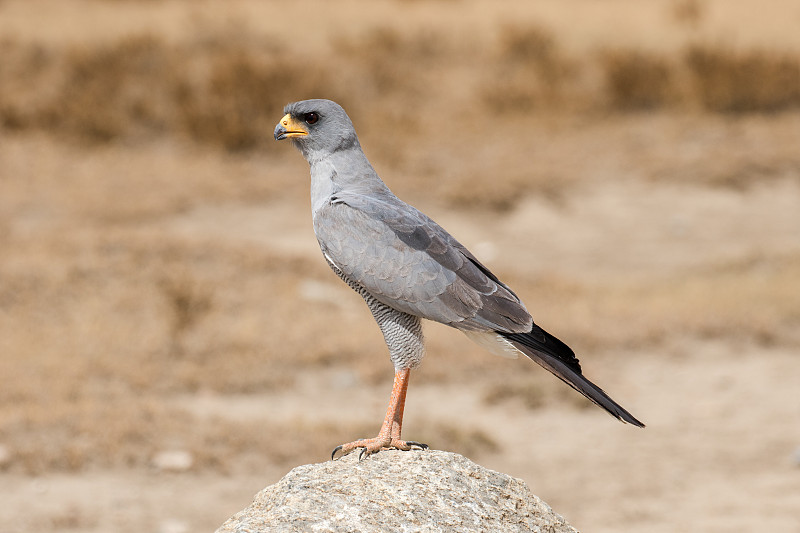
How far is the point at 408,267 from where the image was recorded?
4184 millimetres

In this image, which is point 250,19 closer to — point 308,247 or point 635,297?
point 308,247

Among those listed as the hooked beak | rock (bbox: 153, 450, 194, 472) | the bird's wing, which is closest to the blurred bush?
rock (bbox: 153, 450, 194, 472)

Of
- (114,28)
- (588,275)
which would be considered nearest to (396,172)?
(588,275)

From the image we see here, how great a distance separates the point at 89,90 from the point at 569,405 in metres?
11.4

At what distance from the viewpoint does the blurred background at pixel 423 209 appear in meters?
8.42

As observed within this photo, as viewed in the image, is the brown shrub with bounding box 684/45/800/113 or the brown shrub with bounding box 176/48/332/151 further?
the brown shrub with bounding box 684/45/800/113

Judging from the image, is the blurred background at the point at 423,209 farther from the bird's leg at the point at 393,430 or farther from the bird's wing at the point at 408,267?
the bird's wing at the point at 408,267

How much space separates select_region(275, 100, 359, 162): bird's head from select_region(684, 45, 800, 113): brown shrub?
1522 centimetres

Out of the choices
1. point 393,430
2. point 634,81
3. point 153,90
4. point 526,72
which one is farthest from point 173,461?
point 634,81

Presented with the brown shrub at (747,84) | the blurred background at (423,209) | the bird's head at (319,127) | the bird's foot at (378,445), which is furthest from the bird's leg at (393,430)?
the brown shrub at (747,84)

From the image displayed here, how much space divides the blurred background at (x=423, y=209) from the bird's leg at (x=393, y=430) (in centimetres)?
361

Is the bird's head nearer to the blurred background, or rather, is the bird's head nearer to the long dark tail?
the long dark tail

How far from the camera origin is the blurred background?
8.42 m

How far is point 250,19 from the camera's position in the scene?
19.9 m
